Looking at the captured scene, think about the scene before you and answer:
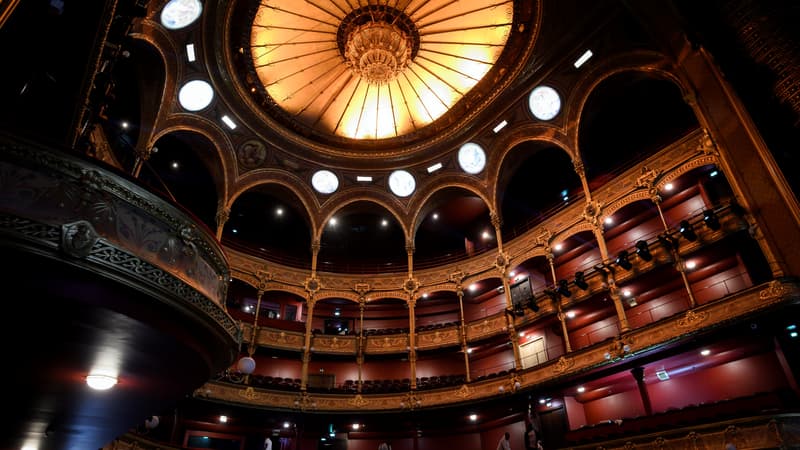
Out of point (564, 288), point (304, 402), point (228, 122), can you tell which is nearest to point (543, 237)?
point (564, 288)

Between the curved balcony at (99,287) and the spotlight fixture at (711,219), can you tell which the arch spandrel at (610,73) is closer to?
the spotlight fixture at (711,219)

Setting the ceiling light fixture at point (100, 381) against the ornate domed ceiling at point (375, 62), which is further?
the ornate domed ceiling at point (375, 62)

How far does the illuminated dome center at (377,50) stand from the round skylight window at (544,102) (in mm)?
6791

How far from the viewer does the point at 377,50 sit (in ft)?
64.2

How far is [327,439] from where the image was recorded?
22.0 metres

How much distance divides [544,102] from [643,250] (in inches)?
345

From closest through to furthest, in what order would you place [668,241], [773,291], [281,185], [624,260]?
1. [773,291]
2. [668,241]
3. [624,260]
4. [281,185]

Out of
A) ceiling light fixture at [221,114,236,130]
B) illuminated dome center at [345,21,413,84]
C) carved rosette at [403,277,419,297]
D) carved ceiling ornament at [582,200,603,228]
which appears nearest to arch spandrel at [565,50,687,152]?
carved ceiling ornament at [582,200,603,228]

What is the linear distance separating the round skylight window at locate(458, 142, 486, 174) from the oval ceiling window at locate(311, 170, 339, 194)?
732 centimetres

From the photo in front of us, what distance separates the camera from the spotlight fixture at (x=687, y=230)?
54.7 feet

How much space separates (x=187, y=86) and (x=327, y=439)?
1797cm

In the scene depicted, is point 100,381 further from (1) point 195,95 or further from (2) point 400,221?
(2) point 400,221

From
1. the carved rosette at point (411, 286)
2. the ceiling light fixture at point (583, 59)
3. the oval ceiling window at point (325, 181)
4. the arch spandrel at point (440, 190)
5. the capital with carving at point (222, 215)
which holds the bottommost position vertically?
the carved rosette at point (411, 286)

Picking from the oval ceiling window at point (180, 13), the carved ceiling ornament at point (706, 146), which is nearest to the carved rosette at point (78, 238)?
the oval ceiling window at point (180, 13)
